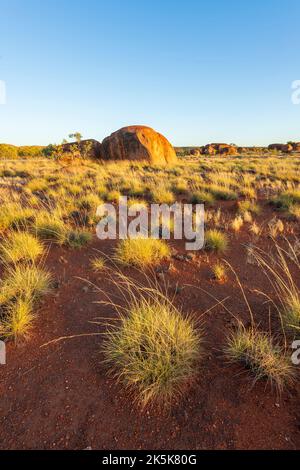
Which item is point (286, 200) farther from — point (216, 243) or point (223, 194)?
point (216, 243)

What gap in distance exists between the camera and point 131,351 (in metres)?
2.47

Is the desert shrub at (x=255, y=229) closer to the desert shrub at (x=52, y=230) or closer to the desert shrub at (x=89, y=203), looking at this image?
the desert shrub at (x=52, y=230)

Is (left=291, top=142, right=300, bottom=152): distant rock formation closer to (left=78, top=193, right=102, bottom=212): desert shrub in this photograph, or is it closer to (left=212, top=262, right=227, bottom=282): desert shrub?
(left=78, top=193, right=102, bottom=212): desert shrub

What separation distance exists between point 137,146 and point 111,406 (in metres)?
19.6

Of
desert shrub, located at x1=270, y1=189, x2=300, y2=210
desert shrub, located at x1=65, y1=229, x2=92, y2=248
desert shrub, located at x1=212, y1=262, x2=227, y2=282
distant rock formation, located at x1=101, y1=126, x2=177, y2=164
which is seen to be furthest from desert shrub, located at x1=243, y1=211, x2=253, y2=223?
distant rock formation, located at x1=101, y1=126, x2=177, y2=164

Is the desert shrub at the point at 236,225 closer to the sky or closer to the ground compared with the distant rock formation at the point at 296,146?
closer to the ground

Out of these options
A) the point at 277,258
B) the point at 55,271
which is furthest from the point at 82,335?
the point at 277,258

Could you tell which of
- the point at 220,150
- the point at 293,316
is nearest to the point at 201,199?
the point at 293,316

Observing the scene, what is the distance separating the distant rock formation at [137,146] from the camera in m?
20.0

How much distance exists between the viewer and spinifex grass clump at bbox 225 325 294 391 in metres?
2.25

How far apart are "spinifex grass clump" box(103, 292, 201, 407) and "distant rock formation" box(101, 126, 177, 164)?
18147 mm

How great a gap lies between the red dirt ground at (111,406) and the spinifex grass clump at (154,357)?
0.10m

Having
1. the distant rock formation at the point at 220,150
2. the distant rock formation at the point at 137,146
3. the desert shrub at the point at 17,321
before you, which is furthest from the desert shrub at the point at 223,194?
the distant rock formation at the point at 220,150

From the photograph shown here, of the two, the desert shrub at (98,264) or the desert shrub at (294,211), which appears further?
the desert shrub at (294,211)
